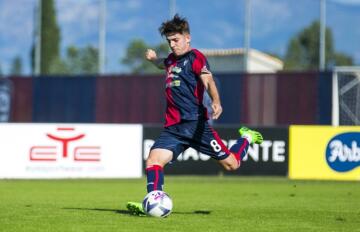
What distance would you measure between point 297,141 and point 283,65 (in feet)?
42.1

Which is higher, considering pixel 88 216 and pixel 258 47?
pixel 258 47

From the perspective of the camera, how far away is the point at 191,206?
1287 cm

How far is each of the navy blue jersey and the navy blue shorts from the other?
0.09 meters

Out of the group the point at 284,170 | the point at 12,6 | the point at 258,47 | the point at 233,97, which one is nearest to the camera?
the point at 284,170

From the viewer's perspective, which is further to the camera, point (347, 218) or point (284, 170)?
point (284, 170)

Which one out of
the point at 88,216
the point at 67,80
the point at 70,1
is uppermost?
the point at 70,1

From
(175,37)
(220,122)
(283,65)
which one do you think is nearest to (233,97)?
(220,122)

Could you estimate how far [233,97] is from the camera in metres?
30.4

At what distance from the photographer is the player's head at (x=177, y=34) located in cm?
1084

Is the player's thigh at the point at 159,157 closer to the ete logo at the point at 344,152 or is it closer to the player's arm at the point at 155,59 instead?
the player's arm at the point at 155,59

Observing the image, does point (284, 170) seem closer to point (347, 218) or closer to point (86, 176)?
point (86, 176)

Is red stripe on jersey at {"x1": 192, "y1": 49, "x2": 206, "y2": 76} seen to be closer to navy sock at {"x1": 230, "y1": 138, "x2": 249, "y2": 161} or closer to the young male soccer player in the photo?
the young male soccer player

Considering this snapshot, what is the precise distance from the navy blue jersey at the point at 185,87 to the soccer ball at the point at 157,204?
1015 mm

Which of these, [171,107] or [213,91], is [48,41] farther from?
[213,91]
